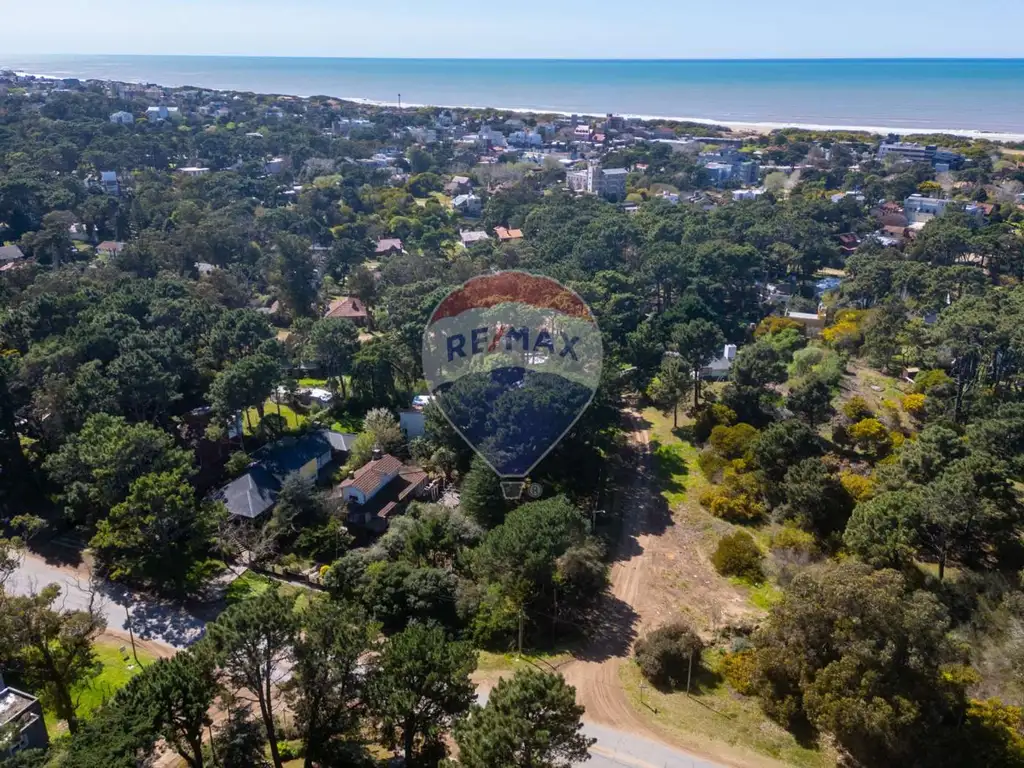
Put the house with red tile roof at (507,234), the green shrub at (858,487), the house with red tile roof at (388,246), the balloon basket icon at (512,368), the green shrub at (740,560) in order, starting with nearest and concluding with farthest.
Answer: the green shrub at (740,560), the balloon basket icon at (512,368), the green shrub at (858,487), the house with red tile roof at (388,246), the house with red tile roof at (507,234)

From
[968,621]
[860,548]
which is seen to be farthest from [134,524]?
[968,621]

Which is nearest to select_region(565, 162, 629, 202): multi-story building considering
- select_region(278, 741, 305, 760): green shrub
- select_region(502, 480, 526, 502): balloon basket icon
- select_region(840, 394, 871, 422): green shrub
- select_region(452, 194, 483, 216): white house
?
select_region(452, 194, 483, 216): white house

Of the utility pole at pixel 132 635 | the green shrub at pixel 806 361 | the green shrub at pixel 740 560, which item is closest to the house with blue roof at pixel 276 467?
the utility pole at pixel 132 635

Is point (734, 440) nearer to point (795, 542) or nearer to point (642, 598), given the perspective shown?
point (795, 542)

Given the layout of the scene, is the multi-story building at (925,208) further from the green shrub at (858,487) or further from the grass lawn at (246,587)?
the grass lawn at (246,587)

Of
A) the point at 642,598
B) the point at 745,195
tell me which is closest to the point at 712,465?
the point at 642,598

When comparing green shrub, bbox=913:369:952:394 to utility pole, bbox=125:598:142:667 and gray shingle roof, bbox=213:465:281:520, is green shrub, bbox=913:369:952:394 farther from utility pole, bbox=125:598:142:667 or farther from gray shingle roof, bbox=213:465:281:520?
utility pole, bbox=125:598:142:667

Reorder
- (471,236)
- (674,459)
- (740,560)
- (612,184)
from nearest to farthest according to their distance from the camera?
(740,560) < (674,459) < (471,236) < (612,184)
